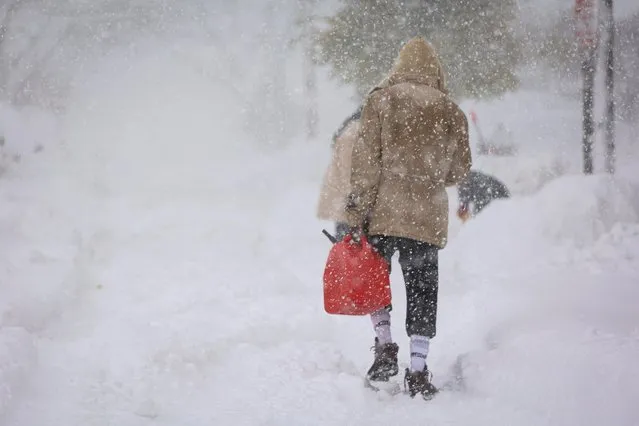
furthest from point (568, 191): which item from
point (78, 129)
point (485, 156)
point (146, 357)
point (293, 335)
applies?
point (78, 129)

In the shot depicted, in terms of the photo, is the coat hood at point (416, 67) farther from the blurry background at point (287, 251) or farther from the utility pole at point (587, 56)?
the utility pole at point (587, 56)

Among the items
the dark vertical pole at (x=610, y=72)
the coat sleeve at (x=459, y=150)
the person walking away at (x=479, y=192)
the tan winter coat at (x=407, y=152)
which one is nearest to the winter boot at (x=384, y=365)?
the tan winter coat at (x=407, y=152)

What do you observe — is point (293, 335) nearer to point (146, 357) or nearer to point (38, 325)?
point (146, 357)

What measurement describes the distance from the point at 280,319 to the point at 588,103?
287 inches

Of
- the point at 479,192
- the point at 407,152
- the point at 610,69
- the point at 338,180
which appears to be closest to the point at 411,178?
the point at 407,152

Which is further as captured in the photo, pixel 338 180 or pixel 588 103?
pixel 588 103

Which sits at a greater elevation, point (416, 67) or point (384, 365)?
point (416, 67)

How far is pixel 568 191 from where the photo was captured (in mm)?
8156

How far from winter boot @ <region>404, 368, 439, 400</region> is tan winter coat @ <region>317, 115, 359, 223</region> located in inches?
36.5

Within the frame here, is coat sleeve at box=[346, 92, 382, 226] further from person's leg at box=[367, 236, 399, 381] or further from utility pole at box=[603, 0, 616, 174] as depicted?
utility pole at box=[603, 0, 616, 174]

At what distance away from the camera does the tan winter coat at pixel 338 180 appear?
394cm

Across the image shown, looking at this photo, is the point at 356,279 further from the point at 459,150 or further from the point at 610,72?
the point at 610,72

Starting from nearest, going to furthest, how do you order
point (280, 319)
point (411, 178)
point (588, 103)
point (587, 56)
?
point (411, 178), point (280, 319), point (587, 56), point (588, 103)

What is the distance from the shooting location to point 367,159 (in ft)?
11.7
